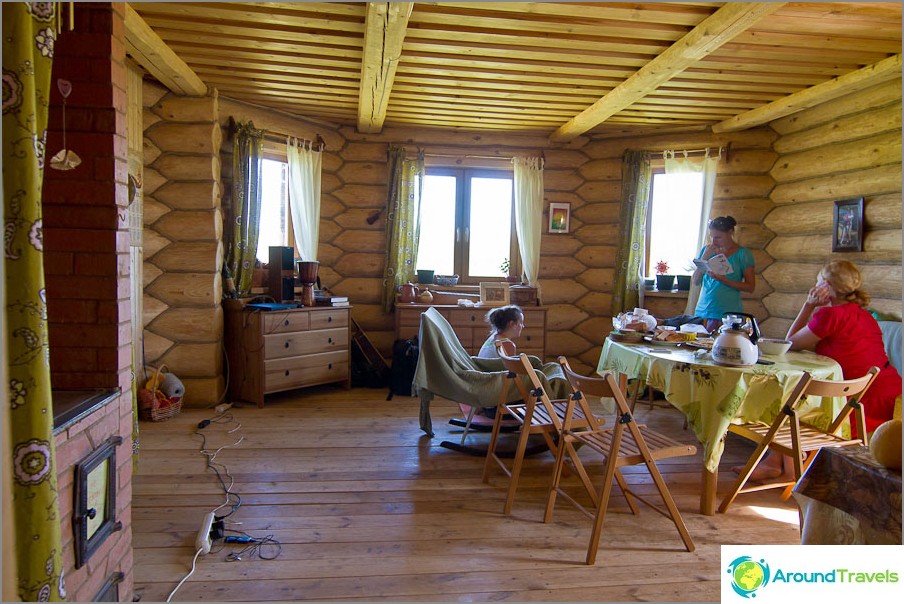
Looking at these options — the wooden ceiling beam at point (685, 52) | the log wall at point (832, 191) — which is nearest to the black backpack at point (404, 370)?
the wooden ceiling beam at point (685, 52)

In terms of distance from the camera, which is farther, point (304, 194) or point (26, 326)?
point (304, 194)

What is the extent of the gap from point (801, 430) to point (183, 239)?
4653 millimetres

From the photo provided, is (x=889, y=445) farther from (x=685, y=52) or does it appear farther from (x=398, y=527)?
(x=685, y=52)

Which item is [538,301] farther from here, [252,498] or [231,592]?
[231,592]

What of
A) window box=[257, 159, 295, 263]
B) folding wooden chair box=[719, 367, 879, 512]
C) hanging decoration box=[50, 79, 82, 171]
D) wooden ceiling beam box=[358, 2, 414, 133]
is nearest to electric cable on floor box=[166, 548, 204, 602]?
hanging decoration box=[50, 79, 82, 171]

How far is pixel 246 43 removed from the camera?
3.75 meters

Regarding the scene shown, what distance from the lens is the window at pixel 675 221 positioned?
19.5 ft

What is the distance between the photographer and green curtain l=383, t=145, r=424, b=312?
5973mm

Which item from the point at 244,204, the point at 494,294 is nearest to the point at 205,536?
the point at 244,204

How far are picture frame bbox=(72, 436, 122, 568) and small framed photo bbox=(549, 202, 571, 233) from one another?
5037 millimetres

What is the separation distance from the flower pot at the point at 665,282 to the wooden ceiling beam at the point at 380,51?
3.34m

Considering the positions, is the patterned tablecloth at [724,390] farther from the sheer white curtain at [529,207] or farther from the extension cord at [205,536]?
the sheer white curtain at [529,207]

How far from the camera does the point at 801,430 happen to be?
3039mm

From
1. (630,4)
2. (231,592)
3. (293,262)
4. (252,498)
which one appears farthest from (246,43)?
(231,592)
